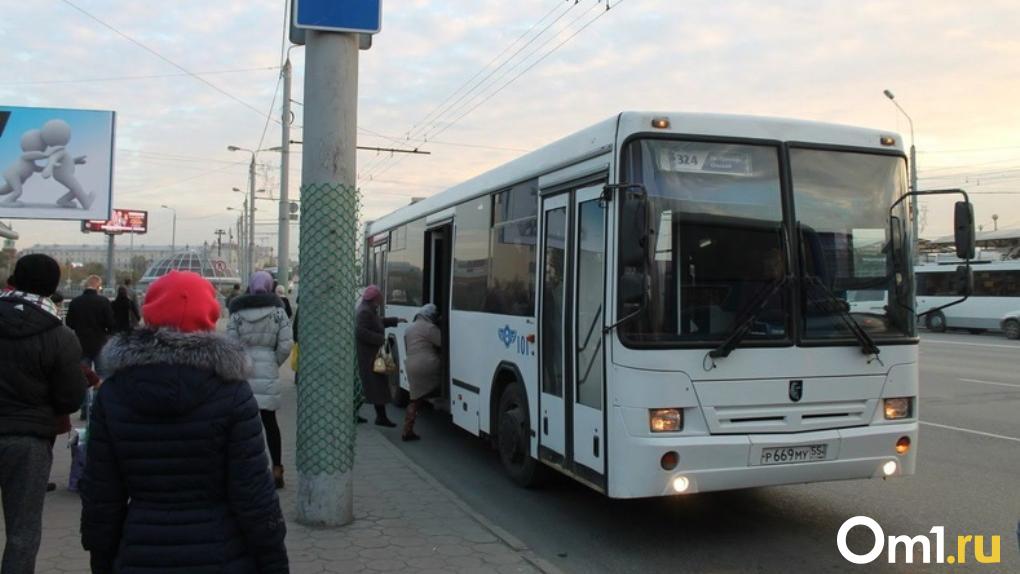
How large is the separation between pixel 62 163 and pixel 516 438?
11.6m

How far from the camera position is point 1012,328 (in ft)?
101

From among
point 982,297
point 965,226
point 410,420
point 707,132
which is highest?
point 707,132

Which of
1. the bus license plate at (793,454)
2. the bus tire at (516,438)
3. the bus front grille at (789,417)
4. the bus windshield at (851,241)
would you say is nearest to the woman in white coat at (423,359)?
the bus tire at (516,438)

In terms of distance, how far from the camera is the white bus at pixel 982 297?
104ft

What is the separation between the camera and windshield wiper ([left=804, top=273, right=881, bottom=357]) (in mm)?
5699

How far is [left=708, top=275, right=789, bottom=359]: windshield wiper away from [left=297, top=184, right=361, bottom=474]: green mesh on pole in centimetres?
266

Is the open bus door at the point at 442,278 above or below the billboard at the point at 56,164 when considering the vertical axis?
below

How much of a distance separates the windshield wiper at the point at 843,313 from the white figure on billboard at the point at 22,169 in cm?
1401

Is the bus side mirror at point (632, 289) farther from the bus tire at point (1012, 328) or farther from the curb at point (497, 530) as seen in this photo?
the bus tire at point (1012, 328)

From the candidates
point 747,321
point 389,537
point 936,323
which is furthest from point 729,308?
point 936,323

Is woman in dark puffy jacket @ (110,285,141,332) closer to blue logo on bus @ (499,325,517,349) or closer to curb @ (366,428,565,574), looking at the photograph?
curb @ (366,428,565,574)

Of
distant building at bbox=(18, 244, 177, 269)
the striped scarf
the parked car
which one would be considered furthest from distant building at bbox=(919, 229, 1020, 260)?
distant building at bbox=(18, 244, 177, 269)

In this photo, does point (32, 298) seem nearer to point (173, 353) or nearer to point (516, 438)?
point (173, 353)

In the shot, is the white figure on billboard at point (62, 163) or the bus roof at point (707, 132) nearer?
the bus roof at point (707, 132)
